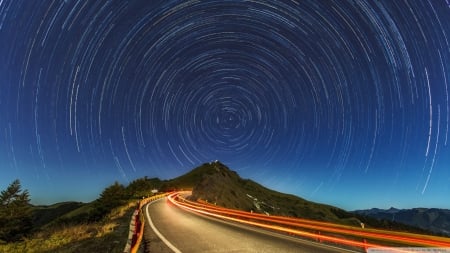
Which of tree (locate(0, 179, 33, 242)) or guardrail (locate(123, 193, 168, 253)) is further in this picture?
tree (locate(0, 179, 33, 242))

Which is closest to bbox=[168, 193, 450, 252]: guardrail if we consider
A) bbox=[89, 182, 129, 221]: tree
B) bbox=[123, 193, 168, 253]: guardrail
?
bbox=[123, 193, 168, 253]: guardrail

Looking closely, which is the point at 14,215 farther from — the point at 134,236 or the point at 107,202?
the point at 134,236

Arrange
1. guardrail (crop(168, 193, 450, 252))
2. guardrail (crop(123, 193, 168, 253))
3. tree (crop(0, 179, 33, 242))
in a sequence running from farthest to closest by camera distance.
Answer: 1. tree (crop(0, 179, 33, 242))
2. guardrail (crop(168, 193, 450, 252))
3. guardrail (crop(123, 193, 168, 253))

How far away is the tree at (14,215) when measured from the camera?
75.9 metres

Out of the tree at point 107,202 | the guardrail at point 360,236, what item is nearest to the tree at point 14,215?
the tree at point 107,202

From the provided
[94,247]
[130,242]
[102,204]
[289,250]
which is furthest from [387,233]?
[102,204]

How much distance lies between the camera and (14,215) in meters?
80.2

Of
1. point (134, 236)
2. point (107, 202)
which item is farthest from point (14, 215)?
point (134, 236)

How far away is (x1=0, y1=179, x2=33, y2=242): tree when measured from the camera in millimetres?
75875

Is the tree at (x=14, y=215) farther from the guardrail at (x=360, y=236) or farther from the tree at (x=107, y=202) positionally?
the guardrail at (x=360, y=236)

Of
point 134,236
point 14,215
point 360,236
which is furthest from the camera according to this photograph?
point 14,215

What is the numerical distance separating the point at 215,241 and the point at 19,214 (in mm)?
81378

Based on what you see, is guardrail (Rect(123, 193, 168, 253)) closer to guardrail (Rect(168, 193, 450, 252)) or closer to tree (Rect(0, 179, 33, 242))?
guardrail (Rect(168, 193, 450, 252))

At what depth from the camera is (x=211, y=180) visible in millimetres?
103375
